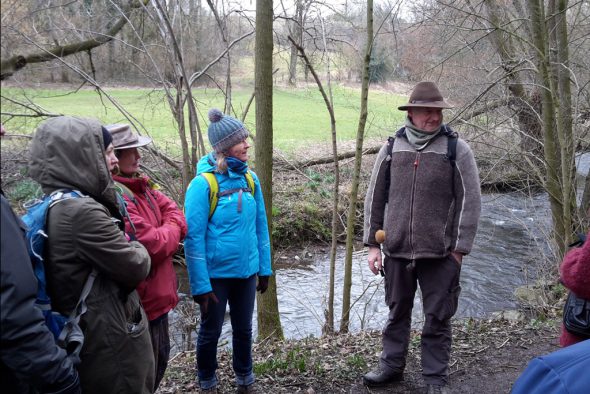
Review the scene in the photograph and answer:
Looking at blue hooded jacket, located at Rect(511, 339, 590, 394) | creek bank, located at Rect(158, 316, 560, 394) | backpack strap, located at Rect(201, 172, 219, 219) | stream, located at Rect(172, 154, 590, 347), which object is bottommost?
stream, located at Rect(172, 154, 590, 347)

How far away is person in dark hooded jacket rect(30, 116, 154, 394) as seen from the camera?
2.17 m

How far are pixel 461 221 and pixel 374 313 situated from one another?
15.7 feet

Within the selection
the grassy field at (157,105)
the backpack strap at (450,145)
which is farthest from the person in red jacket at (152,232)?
the grassy field at (157,105)

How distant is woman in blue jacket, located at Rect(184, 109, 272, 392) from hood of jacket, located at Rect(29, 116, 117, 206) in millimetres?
1052

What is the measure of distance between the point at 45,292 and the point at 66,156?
0.57 m

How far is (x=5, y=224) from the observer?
5.67ft

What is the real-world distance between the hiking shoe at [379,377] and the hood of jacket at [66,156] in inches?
97.8

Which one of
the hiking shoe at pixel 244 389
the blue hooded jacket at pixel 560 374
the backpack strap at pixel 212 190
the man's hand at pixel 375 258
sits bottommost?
the hiking shoe at pixel 244 389

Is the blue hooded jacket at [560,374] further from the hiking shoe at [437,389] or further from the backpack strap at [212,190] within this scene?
the hiking shoe at [437,389]

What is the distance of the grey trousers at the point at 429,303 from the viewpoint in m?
3.48

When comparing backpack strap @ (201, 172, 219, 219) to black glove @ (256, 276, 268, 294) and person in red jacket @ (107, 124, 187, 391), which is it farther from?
black glove @ (256, 276, 268, 294)

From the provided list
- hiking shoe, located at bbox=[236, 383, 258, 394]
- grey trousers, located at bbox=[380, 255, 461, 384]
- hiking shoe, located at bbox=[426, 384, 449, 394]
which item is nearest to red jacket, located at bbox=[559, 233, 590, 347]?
grey trousers, located at bbox=[380, 255, 461, 384]

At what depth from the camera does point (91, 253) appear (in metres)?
2.20

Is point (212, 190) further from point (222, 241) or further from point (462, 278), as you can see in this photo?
point (462, 278)
